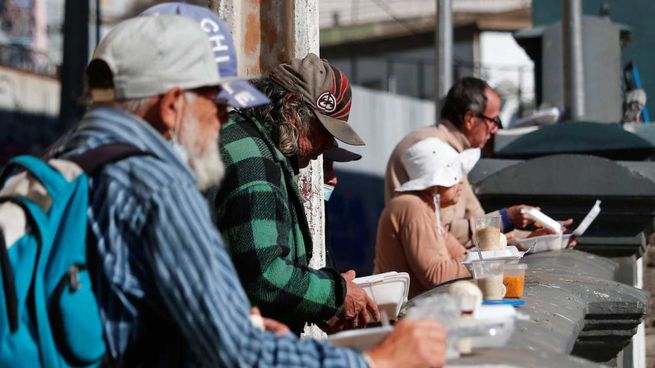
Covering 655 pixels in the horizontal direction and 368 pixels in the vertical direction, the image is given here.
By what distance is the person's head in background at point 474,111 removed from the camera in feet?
24.3

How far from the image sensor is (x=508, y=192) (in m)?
7.34

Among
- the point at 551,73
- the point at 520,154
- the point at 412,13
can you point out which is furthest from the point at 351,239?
the point at 412,13

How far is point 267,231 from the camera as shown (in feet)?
13.1

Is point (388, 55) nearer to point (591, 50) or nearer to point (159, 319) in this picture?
point (591, 50)

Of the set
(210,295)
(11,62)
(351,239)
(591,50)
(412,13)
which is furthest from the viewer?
(412,13)

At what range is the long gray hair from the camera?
14.2 feet

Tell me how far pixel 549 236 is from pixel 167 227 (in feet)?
13.9

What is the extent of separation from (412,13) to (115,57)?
146 feet

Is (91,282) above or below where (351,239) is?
above

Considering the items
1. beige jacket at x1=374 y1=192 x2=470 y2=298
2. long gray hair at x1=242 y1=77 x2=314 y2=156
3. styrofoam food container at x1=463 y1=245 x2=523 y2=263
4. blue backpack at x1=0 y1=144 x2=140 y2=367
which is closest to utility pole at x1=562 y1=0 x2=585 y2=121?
beige jacket at x1=374 y1=192 x2=470 y2=298

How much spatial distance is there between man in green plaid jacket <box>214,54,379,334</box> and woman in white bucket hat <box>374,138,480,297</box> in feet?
3.80

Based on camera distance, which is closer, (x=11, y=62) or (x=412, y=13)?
(x=11, y=62)

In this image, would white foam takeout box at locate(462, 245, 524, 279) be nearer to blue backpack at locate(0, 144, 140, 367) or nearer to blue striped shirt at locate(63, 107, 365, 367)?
blue striped shirt at locate(63, 107, 365, 367)

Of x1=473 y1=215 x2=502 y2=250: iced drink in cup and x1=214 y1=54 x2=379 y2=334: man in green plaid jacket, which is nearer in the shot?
x1=214 y1=54 x2=379 y2=334: man in green plaid jacket
